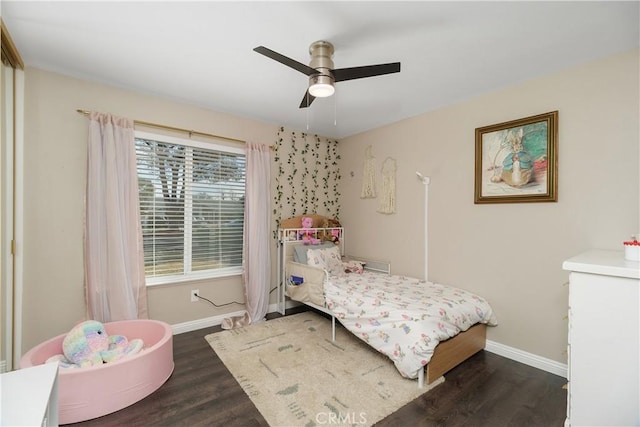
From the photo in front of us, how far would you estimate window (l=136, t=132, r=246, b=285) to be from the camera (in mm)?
2918

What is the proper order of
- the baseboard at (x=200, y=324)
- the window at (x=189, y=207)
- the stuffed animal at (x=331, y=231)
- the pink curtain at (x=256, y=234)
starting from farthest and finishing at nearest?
the stuffed animal at (x=331, y=231) < the pink curtain at (x=256, y=234) < the baseboard at (x=200, y=324) < the window at (x=189, y=207)

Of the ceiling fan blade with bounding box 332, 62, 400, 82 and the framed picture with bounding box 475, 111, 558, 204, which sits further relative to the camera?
the framed picture with bounding box 475, 111, 558, 204

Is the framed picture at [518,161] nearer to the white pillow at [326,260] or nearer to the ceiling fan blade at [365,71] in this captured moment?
the ceiling fan blade at [365,71]

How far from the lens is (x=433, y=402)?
75.7 inches

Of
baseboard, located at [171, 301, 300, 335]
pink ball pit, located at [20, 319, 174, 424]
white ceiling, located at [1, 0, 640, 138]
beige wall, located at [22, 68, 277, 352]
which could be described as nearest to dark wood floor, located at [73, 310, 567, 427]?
pink ball pit, located at [20, 319, 174, 424]

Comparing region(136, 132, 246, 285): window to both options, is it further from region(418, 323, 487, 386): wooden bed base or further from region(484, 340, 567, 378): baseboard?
region(484, 340, 567, 378): baseboard

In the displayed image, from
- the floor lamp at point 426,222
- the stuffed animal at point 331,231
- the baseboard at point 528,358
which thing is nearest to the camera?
the baseboard at point 528,358

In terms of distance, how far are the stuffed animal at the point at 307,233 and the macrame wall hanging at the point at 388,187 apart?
38.9 inches

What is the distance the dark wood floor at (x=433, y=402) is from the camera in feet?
5.73

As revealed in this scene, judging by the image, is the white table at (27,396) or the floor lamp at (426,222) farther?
the floor lamp at (426,222)

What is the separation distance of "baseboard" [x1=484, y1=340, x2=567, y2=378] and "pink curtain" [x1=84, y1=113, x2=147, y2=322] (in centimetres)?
349

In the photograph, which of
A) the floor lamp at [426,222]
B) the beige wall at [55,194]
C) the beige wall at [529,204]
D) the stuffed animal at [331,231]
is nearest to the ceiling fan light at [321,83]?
the beige wall at [529,204]

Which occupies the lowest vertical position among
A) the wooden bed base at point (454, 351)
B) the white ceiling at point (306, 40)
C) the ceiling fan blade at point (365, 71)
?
the wooden bed base at point (454, 351)

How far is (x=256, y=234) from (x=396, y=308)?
75.9 inches
